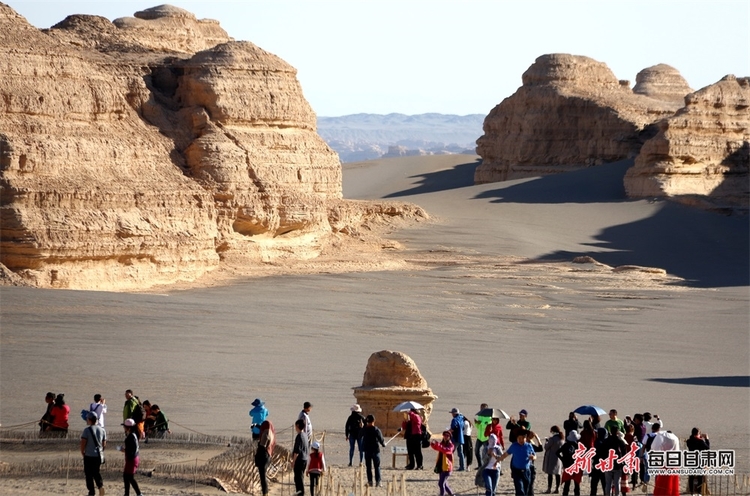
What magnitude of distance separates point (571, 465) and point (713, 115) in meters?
43.0

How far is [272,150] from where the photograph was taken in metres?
35.4

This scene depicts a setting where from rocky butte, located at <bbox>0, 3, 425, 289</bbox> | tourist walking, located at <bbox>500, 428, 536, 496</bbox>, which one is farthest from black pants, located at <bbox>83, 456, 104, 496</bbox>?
rocky butte, located at <bbox>0, 3, 425, 289</bbox>

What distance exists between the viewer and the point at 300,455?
46.7 ft

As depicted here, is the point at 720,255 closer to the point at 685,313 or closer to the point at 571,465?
the point at 685,313

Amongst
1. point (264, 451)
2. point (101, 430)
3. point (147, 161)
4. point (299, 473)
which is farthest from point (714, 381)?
point (147, 161)

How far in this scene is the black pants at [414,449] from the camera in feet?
52.7

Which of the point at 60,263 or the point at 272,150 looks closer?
the point at 60,263

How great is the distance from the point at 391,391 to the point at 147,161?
52.0 ft

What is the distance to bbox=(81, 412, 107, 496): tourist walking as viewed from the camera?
13695mm

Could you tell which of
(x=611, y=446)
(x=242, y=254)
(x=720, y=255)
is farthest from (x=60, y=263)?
(x=720, y=255)

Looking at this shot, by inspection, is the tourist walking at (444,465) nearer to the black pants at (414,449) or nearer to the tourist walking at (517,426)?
the tourist walking at (517,426)

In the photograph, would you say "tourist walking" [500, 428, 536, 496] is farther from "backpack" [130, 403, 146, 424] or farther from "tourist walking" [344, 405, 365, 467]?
"backpack" [130, 403, 146, 424]

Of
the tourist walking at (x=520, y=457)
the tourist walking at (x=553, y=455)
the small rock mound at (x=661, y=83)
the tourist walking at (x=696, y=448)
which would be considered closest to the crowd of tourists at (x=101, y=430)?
the tourist walking at (x=520, y=457)

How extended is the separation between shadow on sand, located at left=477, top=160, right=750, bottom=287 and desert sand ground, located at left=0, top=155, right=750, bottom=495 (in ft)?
0.83
